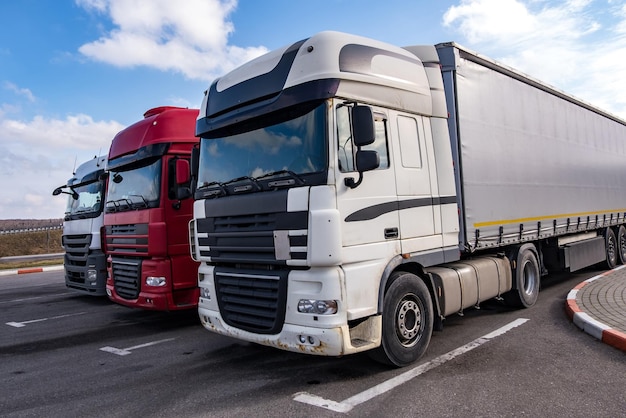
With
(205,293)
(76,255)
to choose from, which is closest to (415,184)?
(205,293)

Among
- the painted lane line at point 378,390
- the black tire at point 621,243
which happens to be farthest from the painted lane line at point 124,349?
the black tire at point 621,243

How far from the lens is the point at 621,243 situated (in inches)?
473

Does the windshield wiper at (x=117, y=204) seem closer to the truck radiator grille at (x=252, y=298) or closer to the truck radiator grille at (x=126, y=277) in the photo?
the truck radiator grille at (x=126, y=277)

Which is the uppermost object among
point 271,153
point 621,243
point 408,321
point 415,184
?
point 271,153

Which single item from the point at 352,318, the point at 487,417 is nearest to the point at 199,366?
the point at 352,318

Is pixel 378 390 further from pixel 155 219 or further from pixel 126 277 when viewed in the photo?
pixel 126 277

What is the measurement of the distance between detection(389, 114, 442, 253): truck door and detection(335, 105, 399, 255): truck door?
0.52 ft

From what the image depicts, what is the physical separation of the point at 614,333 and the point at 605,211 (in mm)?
6658

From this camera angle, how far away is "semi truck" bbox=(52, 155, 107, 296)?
881cm

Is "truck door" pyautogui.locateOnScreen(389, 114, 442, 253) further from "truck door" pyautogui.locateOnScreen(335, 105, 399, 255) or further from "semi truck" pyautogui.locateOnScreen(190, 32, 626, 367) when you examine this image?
"truck door" pyautogui.locateOnScreen(335, 105, 399, 255)

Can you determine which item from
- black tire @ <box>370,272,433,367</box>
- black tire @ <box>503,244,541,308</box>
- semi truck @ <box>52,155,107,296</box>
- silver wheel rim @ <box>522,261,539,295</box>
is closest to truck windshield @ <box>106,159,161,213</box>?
semi truck @ <box>52,155,107,296</box>

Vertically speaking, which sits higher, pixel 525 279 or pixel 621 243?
pixel 621 243

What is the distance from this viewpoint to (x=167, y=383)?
4617 mm

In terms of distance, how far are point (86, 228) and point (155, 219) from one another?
10.3 feet
